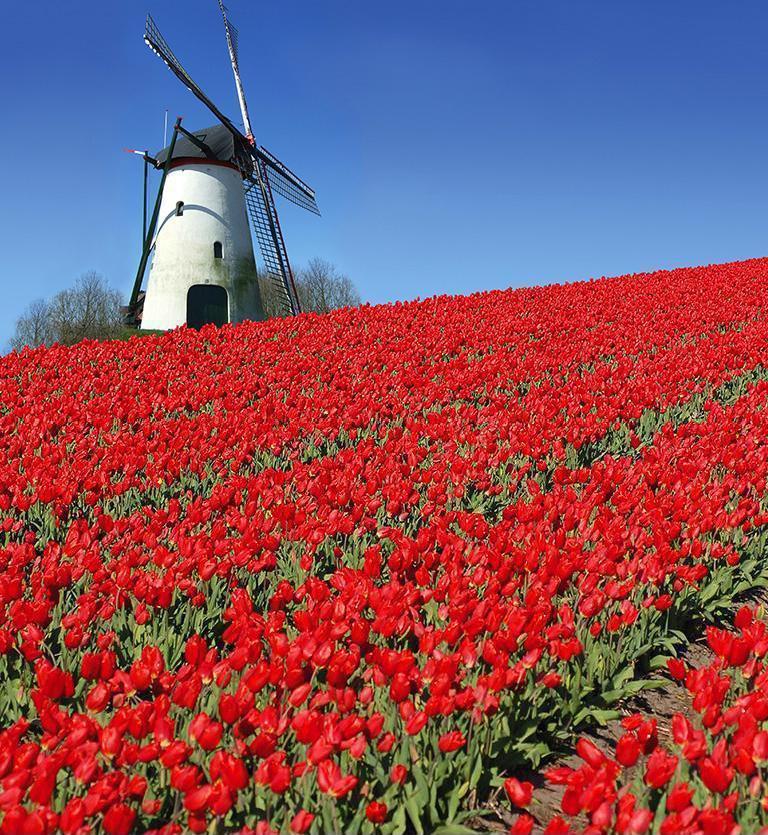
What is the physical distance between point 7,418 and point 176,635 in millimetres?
5348

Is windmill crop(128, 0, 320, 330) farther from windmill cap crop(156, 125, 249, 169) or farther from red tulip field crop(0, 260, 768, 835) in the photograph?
red tulip field crop(0, 260, 768, 835)

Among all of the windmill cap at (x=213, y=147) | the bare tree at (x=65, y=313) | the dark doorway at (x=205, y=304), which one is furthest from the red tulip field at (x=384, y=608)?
the bare tree at (x=65, y=313)

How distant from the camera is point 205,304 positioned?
2591 cm

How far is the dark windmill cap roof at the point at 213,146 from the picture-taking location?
89.3 ft

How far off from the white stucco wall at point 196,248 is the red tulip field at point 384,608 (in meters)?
17.0

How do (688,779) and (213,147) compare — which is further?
(213,147)

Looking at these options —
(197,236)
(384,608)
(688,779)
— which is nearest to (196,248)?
(197,236)

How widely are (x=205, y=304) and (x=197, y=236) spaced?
2573 millimetres

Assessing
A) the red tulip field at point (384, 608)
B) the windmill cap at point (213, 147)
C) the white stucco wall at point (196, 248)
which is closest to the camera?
the red tulip field at point (384, 608)

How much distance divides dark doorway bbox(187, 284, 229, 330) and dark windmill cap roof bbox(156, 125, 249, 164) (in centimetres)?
545

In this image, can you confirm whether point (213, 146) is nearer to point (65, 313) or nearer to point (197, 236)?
point (197, 236)

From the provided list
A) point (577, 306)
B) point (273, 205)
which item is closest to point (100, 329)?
point (273, 205)

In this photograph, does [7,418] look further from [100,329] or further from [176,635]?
[100,329]

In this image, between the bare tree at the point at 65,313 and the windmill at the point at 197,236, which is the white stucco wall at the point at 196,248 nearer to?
the windmill at the point at 197,236
